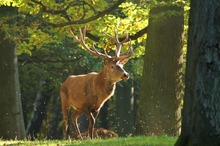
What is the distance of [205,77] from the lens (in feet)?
27.0

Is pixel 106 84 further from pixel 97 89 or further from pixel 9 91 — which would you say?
pixel 9 91

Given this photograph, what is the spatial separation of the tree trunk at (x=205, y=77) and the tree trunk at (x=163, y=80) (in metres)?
7.96

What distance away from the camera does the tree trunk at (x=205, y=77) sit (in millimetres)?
8188

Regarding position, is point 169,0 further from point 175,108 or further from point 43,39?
point 43,39

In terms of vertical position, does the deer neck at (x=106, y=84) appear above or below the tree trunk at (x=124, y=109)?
above

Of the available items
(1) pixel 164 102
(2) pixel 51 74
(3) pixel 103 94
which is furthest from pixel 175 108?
(2) pixel 51 74

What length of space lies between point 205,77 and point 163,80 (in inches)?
327

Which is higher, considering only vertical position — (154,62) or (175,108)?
(154,62)

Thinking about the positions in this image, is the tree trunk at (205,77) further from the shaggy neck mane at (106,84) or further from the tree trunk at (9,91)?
the tree trunk at (9,91)

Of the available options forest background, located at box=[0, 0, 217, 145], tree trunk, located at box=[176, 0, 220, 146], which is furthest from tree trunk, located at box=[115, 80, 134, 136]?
tree trunk, located at box=[176, 0, 220, 146]

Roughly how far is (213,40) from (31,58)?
63.5 feet

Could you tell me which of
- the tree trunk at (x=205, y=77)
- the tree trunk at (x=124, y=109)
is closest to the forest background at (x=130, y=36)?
the tree trunk at (x=124, y=109)

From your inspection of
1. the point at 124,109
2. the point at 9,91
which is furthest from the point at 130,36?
the point at 124,109

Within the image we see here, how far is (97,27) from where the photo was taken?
741 inches
